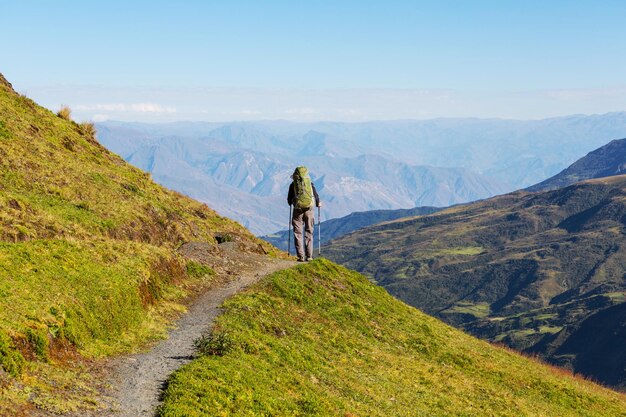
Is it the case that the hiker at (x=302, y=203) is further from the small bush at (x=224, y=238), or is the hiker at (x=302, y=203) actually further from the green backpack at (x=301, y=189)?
the small bush at (x=224, y=238)

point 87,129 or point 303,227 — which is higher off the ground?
point 87,129

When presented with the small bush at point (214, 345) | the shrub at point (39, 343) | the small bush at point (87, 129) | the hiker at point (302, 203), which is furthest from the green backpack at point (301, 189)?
the small bush at point (87, 129)

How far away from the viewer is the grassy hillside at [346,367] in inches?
672

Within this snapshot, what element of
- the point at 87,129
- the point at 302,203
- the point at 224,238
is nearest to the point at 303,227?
the point at 302,203

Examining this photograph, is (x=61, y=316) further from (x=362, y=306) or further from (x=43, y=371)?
(x=362, y=306)

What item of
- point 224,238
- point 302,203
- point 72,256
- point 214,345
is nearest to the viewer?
point 214,345

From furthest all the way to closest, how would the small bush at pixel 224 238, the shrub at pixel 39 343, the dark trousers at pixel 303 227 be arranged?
the small bush at pixel 224 238, the dark trousers at pixel 303 227, the shrub at pixel 39 343

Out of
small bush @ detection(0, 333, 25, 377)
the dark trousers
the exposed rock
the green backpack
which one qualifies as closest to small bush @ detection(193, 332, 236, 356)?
small bush @ detection(0, 333, 25, 377)

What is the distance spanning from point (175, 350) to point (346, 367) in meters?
7.03

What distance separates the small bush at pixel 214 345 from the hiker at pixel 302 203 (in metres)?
16.5

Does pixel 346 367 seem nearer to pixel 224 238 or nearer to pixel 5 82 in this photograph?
pixel 224 238

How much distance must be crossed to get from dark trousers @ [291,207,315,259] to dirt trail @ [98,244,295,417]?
127 inches

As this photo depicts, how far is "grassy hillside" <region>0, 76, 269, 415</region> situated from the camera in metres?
15.1

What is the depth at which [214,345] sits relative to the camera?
64.3 feet
